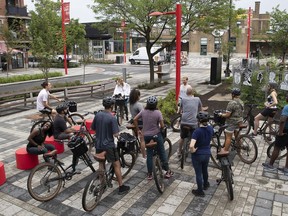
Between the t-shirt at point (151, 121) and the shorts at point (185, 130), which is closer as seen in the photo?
the t-shirt at point (151, 121)

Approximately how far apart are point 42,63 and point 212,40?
49.1 metres

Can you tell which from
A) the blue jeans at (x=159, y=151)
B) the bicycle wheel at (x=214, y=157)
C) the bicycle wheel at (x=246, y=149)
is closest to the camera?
the blue jeans at (x=159, y=151)

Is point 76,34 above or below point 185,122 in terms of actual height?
above

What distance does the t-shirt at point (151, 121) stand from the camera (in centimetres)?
610

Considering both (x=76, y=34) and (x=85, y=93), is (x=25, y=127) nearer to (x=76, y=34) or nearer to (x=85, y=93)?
(x=85, y=93)

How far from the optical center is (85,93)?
702 inches

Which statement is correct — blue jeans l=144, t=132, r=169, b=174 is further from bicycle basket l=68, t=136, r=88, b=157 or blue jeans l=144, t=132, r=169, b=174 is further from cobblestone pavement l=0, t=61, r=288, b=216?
bicycle basket l=68, t=136, r=88, b=157

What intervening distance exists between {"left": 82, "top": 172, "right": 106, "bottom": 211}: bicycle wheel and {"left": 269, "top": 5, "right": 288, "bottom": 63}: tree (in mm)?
24196

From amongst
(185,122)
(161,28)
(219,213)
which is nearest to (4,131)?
(185,122)

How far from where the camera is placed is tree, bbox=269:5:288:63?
86.1 feet

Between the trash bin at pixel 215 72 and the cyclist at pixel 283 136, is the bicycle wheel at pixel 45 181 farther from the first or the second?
the trash bin at pixel 215 72

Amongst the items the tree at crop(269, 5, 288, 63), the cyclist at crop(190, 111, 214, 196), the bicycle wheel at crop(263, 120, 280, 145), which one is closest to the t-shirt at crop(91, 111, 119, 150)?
the cyclist at crop(190, 111, 214, 196)

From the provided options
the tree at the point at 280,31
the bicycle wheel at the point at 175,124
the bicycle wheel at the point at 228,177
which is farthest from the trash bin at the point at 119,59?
the bicycle wheel at the point at 228,177

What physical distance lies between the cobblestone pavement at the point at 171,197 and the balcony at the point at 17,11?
1325 inches
